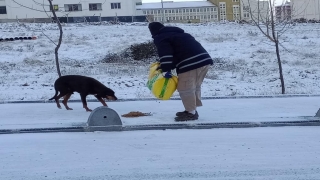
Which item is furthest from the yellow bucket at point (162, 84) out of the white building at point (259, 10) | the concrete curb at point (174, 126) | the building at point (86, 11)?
the building at point (86, 11)

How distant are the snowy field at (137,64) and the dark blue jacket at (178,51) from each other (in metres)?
5.95

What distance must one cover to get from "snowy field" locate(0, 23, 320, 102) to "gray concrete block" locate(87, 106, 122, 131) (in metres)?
6.59

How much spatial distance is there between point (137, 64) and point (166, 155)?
16180 millimetres

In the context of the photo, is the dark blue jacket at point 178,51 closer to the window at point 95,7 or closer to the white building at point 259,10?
the white building at point 259,10

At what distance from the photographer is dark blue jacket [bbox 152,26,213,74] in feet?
18.6

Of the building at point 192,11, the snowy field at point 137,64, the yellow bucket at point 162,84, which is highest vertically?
the building at point 192,11

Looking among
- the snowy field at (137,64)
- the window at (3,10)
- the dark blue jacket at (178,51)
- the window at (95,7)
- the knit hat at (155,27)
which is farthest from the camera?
the window at (95,7)

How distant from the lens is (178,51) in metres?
5.80

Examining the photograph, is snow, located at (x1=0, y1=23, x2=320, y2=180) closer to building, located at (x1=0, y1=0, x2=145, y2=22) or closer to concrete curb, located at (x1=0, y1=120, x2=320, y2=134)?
concrete curb, located at (x1=0, y1=120, x2=320, y2=134)

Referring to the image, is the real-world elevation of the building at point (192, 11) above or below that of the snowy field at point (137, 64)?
above

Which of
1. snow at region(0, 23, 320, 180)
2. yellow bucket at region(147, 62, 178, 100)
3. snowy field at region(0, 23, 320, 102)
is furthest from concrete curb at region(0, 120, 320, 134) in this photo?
snowy field at region(0, 23, 320, 102)

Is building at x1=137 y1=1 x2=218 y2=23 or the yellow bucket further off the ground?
building at x1=137 y1=1 x2=218 y2=23

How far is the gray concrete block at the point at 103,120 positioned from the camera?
5129mm

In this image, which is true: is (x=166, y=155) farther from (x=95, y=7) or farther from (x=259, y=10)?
(x=95, y=7)
